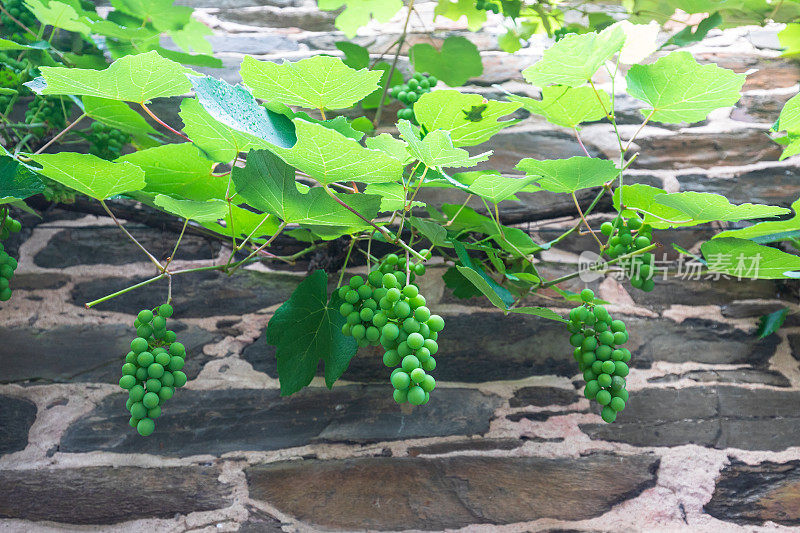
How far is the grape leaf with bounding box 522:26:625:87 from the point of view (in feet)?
2.74

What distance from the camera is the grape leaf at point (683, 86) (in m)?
0.85

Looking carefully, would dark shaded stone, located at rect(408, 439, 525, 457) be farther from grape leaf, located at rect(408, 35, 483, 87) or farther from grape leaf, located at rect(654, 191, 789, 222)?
grape leaf, located at rect(408, 35, 483, 87)

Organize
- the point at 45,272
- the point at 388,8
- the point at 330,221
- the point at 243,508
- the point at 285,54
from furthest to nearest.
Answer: the point at 285,54, the point at 388,8, the point at 45,272, the point at 243,508, the point at 330,221

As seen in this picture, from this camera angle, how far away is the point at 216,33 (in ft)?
5.13

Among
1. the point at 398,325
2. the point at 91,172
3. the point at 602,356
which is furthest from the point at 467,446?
the point at 91,172

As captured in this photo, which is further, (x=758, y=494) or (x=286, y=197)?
(x=758, y=494)

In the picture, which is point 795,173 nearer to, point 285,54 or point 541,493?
point 541,493

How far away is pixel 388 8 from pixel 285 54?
1.19ft

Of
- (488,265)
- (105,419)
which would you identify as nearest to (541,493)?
(488,265)

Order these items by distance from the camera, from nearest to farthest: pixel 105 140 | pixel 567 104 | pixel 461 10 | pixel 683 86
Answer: pixel 683 86, pixel 567 104, pixel 105 140, pixel 461 10

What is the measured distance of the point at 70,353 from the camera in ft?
3.83

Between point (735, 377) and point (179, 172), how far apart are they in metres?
1.31

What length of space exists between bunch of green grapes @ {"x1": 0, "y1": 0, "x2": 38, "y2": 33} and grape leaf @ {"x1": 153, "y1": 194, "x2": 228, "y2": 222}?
85 centimetres

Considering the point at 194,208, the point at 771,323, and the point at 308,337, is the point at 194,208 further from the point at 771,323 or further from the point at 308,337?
the point at 771,323
